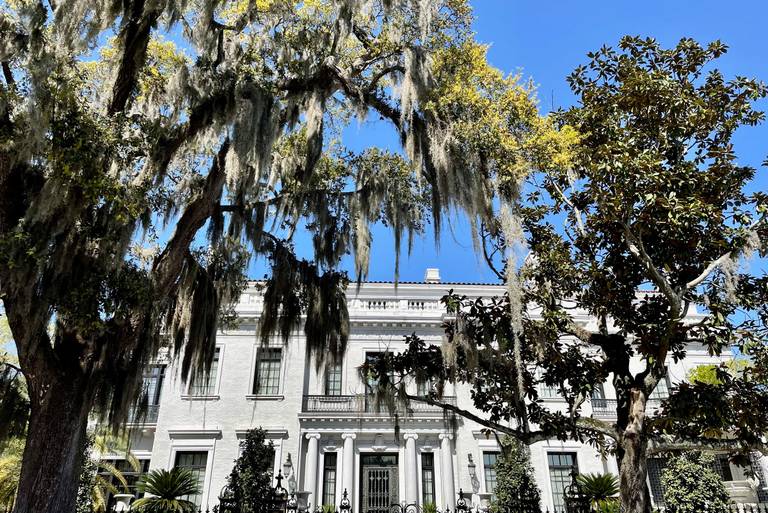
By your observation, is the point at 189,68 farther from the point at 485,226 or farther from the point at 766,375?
the point at 766,375

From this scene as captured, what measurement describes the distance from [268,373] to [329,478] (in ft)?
13.1

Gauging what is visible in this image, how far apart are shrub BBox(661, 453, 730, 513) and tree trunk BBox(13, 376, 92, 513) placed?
14338 mm

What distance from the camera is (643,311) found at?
7.40 metres

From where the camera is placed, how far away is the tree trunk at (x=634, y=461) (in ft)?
20.2

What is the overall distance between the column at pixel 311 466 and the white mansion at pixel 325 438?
0.03 m

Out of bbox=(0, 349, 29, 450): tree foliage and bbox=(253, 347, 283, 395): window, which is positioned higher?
bbox=(253, 347, 283, 395): window

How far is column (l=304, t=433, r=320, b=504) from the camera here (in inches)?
644

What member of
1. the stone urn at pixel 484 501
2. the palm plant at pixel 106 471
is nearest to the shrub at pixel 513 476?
the stone urn at pixel 484 501

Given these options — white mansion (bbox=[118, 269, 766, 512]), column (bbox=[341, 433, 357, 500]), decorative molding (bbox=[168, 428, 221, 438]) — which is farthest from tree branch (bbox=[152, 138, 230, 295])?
column (bbox=[341, 433, 357, 500])

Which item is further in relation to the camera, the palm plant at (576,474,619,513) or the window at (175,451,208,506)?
the window at (175,451,208,506)

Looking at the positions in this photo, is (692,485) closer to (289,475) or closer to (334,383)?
(334,383)

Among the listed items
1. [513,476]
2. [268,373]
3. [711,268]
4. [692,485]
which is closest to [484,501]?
[513,476]

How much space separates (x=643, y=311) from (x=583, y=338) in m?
0.93

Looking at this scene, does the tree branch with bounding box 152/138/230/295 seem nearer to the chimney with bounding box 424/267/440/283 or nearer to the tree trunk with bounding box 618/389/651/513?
the tree trunk with bounding box 618/389/651/513
